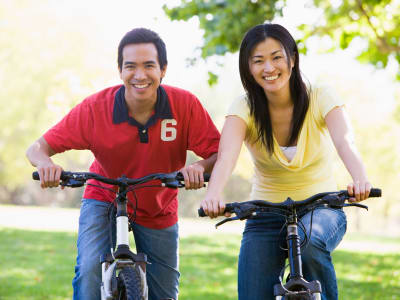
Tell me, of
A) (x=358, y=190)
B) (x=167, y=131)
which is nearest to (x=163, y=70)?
(x=167, y=131)

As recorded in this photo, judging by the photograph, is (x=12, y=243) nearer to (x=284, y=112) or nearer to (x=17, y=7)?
(x=284, y=112)

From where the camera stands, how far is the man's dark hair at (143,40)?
13.1ft

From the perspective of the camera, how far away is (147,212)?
412 centimetres

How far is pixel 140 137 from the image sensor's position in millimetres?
3969

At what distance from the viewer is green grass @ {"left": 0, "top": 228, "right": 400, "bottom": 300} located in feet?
24.2

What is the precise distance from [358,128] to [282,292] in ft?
94.6

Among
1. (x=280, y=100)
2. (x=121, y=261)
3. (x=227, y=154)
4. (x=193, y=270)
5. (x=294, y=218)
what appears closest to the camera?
(x=294, y=218)

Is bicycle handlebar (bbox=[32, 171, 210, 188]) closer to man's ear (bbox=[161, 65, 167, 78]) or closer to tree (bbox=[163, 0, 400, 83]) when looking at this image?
man's ear (bbox=[161, 65, 167, 78])

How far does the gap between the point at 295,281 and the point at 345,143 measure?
942 mm

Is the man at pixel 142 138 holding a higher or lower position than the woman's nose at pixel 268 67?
lower

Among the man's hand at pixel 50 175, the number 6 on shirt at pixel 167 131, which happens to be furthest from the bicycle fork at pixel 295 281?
the man's hand at pixel 50 175

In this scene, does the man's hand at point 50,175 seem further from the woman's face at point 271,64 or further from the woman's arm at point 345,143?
the woman's arm at point 345,143

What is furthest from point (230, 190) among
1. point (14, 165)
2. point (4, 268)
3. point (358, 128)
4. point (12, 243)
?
point (4, 268)

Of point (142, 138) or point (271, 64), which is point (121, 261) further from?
point (271, 64)
